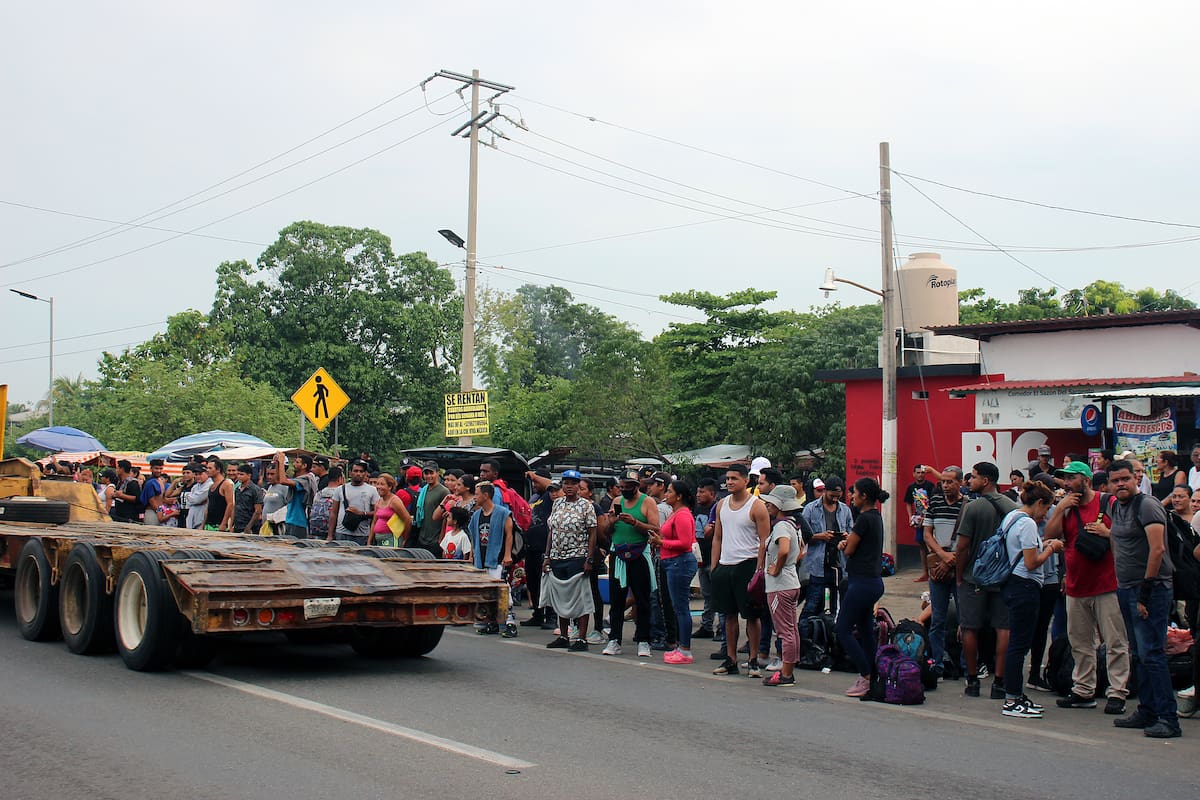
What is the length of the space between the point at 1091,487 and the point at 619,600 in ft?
15.1

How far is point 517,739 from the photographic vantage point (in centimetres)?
736

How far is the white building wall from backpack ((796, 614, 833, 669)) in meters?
14.0

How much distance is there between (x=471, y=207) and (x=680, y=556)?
1546 cm

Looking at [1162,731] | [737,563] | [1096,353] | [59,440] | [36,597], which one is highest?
[1096,353]

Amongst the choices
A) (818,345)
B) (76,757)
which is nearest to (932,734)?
(76,757)

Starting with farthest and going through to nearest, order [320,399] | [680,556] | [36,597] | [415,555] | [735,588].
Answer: [320,399] → [680,556] → [36,597] → [415,555] → [735,588]

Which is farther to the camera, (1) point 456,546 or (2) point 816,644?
(1) point 456,546

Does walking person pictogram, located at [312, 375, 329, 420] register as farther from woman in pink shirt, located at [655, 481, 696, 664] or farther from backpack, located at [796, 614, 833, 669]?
backpack, located at [796, 614, 833, 669]

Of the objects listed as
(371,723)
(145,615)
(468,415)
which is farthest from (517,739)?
(468,415)

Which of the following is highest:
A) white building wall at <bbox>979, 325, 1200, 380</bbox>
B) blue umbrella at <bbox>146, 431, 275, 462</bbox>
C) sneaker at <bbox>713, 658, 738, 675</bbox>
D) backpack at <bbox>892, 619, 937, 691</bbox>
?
white building wall at <bbox>979, 325, 1200, 380</bbox>

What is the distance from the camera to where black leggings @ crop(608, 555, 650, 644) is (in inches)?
450

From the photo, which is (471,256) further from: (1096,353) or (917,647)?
(917,647)

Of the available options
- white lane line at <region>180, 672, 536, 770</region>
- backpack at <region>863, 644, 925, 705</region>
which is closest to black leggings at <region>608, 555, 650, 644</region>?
backpack at <region>863, 644, 925, 705</region>

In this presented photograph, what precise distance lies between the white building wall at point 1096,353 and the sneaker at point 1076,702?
47.7ft
